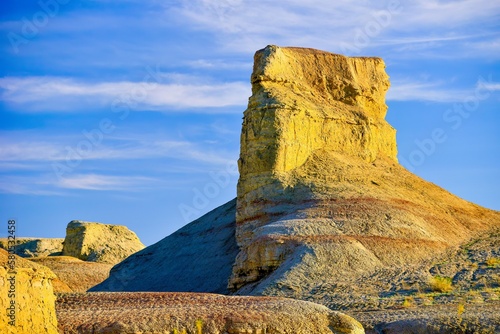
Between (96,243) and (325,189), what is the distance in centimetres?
2992

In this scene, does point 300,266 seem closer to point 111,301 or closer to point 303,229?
point 303,229

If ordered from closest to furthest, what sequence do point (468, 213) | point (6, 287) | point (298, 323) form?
point (6, 287), point (298, 323), point (468, 213)

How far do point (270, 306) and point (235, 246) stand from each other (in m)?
25.0

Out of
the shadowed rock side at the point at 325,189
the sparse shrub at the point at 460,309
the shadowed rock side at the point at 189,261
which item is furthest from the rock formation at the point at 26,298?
the shadowed rock side at the point at 189,261

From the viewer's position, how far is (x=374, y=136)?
5181 centimetres

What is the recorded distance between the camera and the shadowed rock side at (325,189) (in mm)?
40406

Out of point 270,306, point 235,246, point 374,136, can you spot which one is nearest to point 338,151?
point 374,136

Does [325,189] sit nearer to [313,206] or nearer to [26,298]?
[313,206]

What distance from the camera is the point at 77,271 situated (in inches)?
2429

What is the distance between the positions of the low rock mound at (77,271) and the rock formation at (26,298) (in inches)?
1540

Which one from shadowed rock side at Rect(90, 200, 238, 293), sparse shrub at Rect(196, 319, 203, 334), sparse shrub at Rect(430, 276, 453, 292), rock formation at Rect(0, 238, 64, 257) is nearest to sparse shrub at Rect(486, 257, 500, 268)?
sparse shrub at Rect(430, 276, 453, 292)

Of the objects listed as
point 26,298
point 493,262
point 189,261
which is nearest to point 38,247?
point 189,261

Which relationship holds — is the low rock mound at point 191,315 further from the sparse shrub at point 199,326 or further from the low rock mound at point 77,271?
the low rock mound at point 77,271

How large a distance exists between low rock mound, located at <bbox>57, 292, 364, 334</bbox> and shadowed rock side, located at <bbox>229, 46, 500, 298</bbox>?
12763mm
